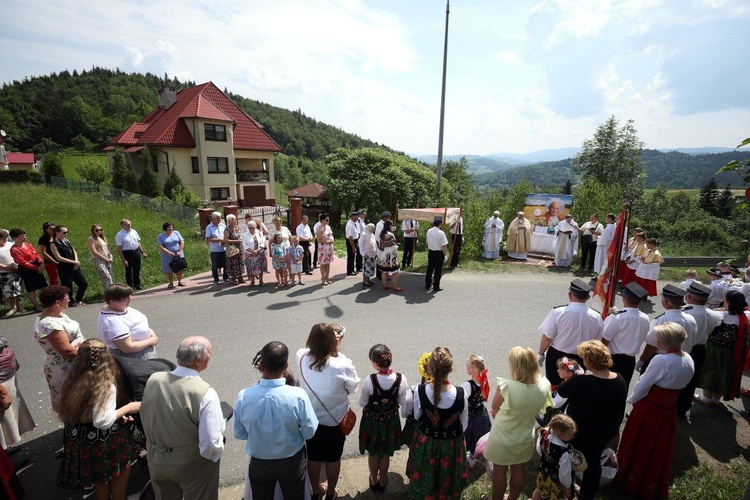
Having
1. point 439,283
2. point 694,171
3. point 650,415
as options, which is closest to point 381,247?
point 439,283

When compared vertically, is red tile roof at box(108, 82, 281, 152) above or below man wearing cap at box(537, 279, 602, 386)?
A: above

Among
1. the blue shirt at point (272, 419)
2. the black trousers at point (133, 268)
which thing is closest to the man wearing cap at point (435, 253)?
the blue shirt at point (272, 419)

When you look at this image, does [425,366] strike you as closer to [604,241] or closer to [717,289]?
[717,289]

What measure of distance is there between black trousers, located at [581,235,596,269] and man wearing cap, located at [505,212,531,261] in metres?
1.84

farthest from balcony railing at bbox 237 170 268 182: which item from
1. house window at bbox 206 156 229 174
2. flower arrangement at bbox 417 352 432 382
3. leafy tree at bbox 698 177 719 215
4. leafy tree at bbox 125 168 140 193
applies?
leafy tree at bbox 698 177 719 215

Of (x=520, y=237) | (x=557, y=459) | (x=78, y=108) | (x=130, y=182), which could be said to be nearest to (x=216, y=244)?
(x=557, y=459)

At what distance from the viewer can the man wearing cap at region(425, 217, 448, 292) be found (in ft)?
29.6

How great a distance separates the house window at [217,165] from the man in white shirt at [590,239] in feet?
97.5

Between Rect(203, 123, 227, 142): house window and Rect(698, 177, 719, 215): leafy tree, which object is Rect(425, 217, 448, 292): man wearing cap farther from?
Rect(698, 177, 719, 215): leafy tree

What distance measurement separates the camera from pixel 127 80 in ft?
312

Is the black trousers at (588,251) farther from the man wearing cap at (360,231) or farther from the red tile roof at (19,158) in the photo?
the red tile roof at (19,158)

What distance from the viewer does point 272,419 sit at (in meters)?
2.65

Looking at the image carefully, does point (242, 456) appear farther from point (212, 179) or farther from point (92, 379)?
point (212, 179)

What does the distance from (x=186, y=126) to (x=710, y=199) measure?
70103mm
